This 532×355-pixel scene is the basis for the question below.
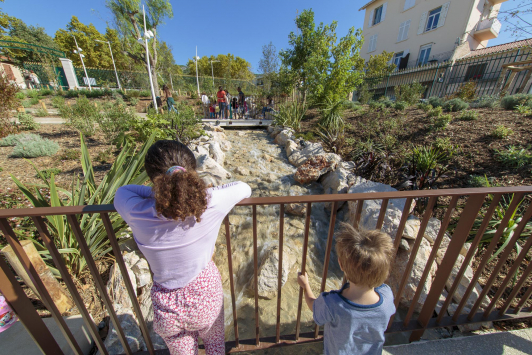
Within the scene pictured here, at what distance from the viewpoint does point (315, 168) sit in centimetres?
471

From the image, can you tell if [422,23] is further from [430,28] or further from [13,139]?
[13,139]

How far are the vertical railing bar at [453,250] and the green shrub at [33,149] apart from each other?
7.36 metres

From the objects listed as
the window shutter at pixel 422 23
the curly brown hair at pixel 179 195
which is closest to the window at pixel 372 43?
the window shutter at pixel 422 23

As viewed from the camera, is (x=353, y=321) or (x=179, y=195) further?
(x=353, y=321)

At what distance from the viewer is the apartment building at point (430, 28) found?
14.8 m

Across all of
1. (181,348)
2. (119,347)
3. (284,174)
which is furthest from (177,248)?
(284,174)

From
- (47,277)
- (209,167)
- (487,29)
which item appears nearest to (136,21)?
(209,167)

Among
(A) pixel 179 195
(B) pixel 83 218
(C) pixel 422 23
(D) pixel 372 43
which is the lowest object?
(B) pixel 83 218

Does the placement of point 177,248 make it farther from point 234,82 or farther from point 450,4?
point 234,82

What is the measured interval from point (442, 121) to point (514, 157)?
74.2 inches

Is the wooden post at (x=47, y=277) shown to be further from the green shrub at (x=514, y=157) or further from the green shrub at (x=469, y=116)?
the green shrub at (x=469, y=116)

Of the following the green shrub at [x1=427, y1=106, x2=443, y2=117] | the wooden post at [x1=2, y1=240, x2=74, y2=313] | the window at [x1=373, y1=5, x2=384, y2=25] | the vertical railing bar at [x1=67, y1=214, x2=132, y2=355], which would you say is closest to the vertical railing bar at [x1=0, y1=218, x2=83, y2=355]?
the vertical railing bar at [x1=67, y1=214, x2=132, y2=355]

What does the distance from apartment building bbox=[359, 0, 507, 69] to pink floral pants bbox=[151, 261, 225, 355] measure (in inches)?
792

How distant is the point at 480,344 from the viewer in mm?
1582
